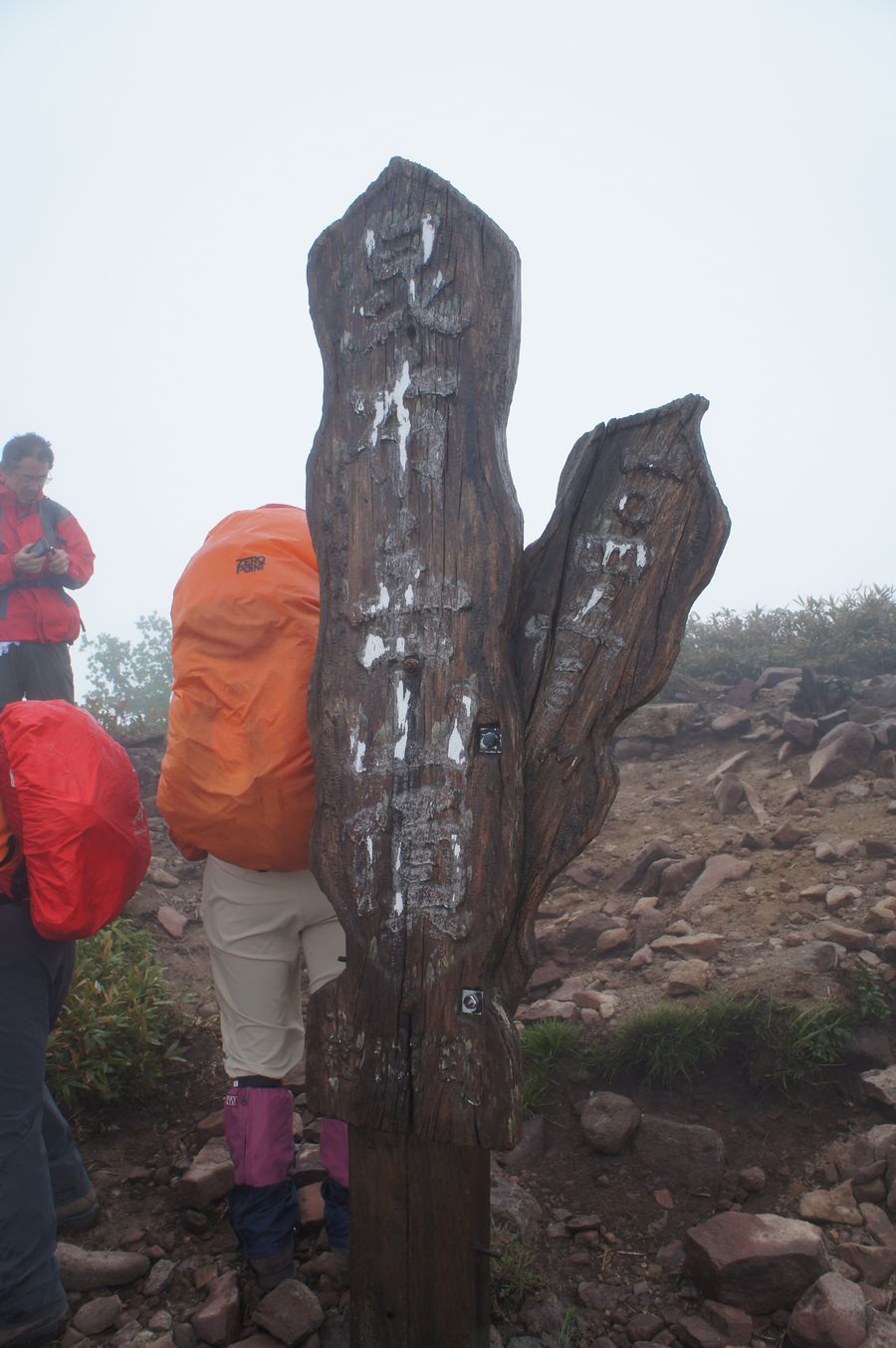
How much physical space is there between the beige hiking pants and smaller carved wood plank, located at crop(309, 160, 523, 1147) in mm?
447

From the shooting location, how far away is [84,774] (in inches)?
100

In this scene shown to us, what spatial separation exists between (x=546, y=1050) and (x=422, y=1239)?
55.0 inches

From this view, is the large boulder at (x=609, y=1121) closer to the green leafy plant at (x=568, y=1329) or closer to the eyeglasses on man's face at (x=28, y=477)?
the green leafy plant at (x=568, y=1329)

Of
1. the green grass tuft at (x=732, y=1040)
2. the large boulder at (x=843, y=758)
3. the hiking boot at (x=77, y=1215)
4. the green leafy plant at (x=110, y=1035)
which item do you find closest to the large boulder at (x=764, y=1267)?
the green grass tuft at (x=732, y=1040)

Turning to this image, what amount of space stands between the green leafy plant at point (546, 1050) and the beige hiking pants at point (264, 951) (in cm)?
108

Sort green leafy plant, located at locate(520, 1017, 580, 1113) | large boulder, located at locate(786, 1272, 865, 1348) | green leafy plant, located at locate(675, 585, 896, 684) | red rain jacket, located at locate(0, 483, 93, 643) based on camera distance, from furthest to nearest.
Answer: green leafy plant, located at locate(675, 585, 896, 684), red rain jacket, located at locate(0, 483, 93, 643), green leafy plant, located at locate(520, 1017, 580, 1113), large boulder, located at locate(786, 1272, 865, 1348)

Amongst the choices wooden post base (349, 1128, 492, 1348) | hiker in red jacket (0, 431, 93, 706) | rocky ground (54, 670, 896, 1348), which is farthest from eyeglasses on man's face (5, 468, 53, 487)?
wooden post base (349, 1128, 492, 1348)

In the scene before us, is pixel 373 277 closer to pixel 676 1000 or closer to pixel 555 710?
pixel 555 710

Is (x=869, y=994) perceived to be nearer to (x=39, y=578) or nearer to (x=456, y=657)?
(x=456, y=657)

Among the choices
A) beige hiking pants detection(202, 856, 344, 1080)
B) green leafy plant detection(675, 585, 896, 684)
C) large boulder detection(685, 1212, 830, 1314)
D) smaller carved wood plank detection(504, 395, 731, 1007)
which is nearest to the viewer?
smaller carved wood plank detection(504, 395, 731, 1007)

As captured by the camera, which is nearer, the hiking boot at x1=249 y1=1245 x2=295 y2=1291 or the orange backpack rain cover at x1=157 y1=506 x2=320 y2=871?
the orange backpack rain cover at x1=157 y1=506 x2=320 y2=871

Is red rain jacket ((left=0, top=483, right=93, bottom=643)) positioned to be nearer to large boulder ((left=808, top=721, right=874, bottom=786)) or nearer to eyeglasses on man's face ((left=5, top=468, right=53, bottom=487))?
eyeglasses on man's face ((left=5, top=468, right=53, bottom=487))

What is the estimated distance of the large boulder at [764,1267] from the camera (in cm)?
261

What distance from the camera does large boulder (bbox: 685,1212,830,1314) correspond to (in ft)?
8.55
